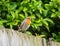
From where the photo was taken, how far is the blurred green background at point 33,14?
10.8 ft

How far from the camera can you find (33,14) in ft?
11.2

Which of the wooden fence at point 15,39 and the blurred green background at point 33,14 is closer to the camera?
the wooden fence at point 15,39

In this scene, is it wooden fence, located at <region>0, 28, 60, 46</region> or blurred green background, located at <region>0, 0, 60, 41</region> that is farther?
blurred green background, located at <region>0, 0, 60, 41</region>

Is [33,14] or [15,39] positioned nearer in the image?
[15,39]

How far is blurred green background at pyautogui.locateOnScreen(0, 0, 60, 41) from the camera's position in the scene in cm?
329

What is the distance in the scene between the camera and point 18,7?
3.42 meters

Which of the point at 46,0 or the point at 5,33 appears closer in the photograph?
the point at 5,33

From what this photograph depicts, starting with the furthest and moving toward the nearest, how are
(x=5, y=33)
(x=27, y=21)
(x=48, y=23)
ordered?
1. (x=48, y=23)
2. (x=27, y=21)
3. (x=5, y=33)

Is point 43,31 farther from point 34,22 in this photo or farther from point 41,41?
point 41,41

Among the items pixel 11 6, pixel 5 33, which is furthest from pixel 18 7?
pixel 5 33

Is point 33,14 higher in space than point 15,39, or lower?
lower

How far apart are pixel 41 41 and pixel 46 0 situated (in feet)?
4.93

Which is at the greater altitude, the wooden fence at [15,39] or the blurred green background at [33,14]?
the wooden fence at [15,39]

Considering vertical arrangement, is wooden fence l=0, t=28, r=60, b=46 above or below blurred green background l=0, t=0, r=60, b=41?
above
